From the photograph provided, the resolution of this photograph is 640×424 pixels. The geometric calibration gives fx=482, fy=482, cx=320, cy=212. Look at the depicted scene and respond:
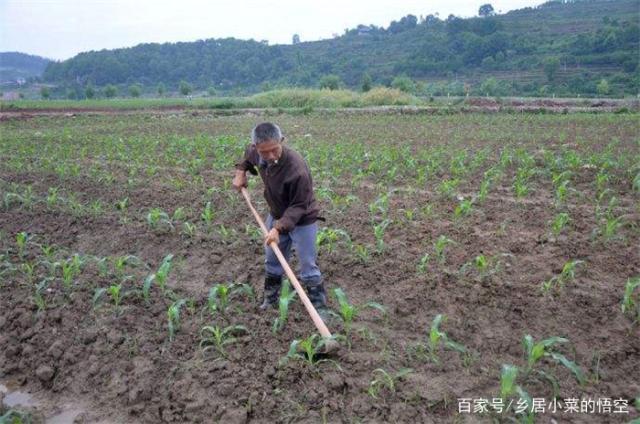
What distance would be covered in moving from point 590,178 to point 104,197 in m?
8.27

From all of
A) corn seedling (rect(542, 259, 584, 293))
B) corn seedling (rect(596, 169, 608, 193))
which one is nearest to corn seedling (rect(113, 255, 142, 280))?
corn seedling (rect(542, 259, 584, 293))

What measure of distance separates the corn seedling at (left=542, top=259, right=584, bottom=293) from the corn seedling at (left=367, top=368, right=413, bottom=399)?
1.81m

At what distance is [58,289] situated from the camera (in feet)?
15.5

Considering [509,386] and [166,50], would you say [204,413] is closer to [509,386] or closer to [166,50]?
[509,386]

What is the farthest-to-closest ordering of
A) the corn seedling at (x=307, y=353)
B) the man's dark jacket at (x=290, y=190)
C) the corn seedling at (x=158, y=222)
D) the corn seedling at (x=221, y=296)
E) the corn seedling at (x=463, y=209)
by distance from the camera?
the corn seedling at (x=463, y=209)
the corn seedling at (x=158, y=222)
the corn seedling at (x=221, y=296)
the man's dark jacket at (x=290, y=190)
the corn seedling at (x=307, y=353)

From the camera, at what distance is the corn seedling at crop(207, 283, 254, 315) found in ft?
13.7

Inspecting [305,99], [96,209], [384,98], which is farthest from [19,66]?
[96,209]

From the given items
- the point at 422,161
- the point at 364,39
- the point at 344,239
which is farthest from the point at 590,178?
the point at 364,39

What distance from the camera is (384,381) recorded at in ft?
10.7

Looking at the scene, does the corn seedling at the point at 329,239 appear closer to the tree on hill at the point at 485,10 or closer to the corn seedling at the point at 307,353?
the corn seedling at the point at 307,353

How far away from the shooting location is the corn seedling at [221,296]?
13.7 feet

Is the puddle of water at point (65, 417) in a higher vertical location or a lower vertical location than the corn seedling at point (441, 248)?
lower

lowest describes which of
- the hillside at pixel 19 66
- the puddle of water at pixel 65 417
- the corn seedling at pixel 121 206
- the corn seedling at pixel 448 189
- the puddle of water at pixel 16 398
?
the puddle of water at pixel 65 417

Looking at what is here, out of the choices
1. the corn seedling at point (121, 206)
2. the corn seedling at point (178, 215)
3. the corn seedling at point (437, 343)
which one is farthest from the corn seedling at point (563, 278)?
the corn seedling at point (121, 206)
